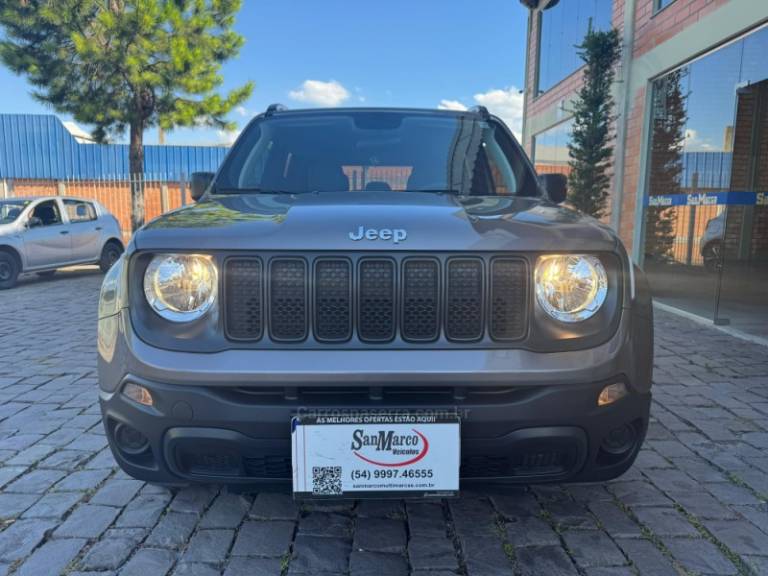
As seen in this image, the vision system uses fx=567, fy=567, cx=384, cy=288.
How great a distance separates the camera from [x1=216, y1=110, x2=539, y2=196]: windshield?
3.00 m

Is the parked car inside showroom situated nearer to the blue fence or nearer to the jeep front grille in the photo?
the jeep front grille

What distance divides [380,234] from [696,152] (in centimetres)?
692

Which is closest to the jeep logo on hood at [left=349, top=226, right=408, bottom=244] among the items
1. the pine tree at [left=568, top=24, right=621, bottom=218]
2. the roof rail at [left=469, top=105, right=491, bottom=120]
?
the roof rail at [left=469, top=105, right=491, bottom=120]

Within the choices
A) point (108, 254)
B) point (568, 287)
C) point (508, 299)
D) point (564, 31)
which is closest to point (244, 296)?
point (508, 299)

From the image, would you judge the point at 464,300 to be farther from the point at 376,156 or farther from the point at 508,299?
the point at 376,156

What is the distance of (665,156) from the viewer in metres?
8.03

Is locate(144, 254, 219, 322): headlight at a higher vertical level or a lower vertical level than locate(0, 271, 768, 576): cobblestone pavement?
higher

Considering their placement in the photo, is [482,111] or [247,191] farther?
[482,111]

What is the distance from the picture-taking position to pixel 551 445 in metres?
1.87

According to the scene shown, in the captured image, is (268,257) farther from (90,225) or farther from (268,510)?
(90,225)

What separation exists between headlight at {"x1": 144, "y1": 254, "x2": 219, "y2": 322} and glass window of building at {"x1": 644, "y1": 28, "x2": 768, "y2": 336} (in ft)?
21.0

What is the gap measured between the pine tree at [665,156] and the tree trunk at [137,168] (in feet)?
37.1

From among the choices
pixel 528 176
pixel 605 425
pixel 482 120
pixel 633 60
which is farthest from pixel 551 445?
pixel 633 60

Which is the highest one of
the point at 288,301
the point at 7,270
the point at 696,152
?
the point at 696,152
